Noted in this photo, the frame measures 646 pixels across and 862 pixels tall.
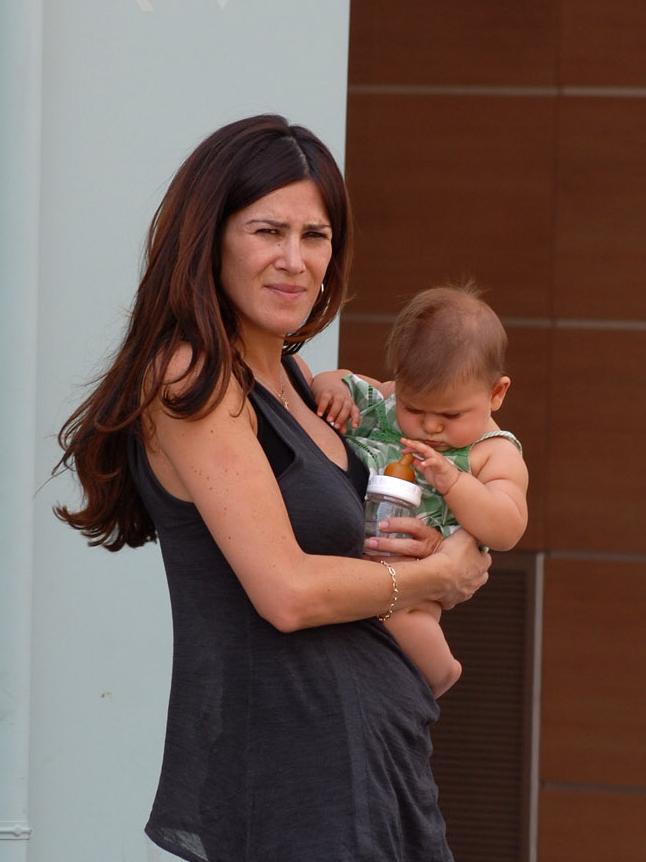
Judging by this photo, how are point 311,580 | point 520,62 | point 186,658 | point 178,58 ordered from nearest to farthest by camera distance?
point 311,580, point 186,658, point 178,58, point 520,62

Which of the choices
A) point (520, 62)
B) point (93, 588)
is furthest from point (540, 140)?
point (93, 588)

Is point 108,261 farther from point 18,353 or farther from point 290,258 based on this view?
point 290,258

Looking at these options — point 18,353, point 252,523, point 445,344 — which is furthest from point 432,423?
point 18,353

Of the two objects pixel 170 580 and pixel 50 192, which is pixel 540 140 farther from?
pixel 170 580

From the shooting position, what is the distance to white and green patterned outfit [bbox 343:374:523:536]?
2580 millimetres

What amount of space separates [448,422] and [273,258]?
1.62 ft

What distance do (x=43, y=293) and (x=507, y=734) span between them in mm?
2151

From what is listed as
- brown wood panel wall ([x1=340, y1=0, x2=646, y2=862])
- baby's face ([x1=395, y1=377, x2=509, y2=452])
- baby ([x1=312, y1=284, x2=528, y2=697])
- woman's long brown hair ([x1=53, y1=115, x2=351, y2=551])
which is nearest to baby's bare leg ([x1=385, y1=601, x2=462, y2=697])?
baby ([x1=312, y1=284, x2=528, y2=697])

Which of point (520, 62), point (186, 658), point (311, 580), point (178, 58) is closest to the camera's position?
point (311, 580)

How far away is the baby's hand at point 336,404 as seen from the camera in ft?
8.51

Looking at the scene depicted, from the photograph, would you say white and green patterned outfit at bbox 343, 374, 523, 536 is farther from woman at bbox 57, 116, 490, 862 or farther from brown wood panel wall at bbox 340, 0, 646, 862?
brown wood panel wall at bbox 340, 0, 646, 862

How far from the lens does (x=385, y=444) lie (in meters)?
2.62

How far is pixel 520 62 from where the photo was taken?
4.86 m

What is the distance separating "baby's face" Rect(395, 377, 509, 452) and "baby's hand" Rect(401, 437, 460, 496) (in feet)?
0.33
